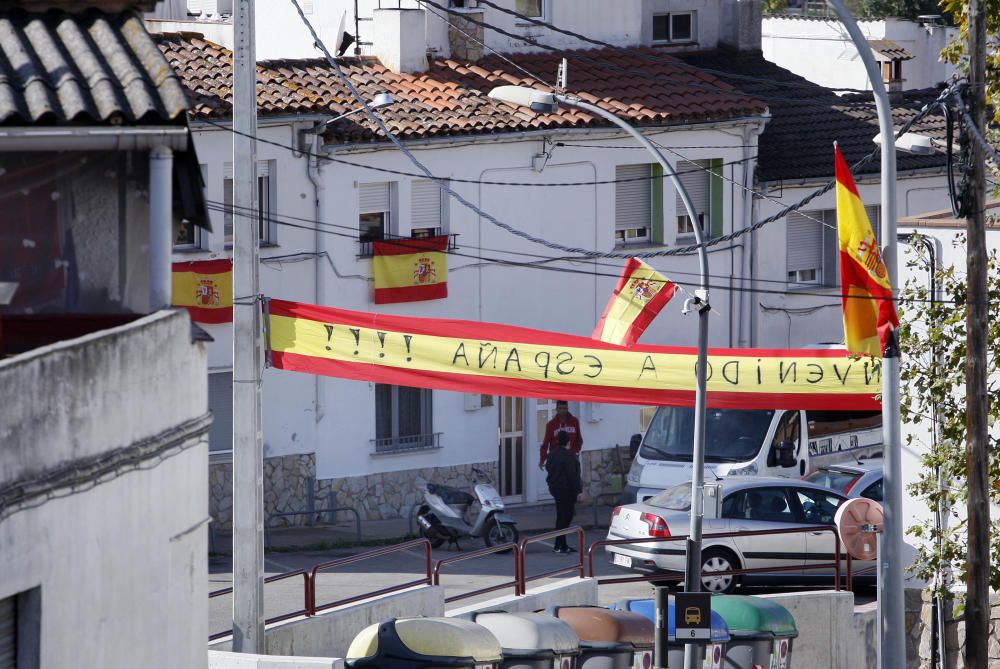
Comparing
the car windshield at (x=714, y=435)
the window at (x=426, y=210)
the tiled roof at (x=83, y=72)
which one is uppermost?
the tiled roof at (x=83, y=72)

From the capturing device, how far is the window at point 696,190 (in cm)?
3138

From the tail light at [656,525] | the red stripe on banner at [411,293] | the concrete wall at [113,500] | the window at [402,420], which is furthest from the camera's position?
the window at [402,420]

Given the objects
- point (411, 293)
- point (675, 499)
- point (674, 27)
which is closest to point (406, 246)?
point (411, 293)

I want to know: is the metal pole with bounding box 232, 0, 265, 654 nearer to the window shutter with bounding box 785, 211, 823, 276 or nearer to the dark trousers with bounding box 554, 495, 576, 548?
the dark trousers with bounding box 554, 495, 576, 548

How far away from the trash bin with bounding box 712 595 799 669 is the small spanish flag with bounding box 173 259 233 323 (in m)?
9.48

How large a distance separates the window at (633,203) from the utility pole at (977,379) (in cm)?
1462

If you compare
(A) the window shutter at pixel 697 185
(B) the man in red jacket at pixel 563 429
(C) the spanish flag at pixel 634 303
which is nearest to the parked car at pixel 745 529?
(C) the spanish flag at pixel 634 303

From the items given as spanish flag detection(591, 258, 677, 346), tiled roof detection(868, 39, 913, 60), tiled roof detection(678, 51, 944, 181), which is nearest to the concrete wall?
spanish flag detection(591, 258, 677, 346)

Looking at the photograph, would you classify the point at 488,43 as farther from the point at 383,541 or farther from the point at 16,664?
the point at 16,664

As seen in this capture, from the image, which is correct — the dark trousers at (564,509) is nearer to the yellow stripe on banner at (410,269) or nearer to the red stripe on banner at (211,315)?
the yellow stripe on banner at (410,269)

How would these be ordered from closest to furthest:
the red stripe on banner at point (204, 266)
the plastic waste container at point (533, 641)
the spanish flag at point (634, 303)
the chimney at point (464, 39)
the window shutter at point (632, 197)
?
the plastic waste container at point (533, 641) → the spanish flag at point (634, 303) → the red stripe on banner at point (204, 266) → the window shutter at point (632, 197) → the chimney at point (464, 39)

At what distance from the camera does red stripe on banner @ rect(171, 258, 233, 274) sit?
963 inches

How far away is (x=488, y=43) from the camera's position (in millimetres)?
A: 31672

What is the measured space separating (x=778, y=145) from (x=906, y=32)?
612 inches
